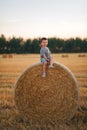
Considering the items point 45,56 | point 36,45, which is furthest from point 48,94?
point 36,45

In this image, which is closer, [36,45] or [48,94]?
[48,94]

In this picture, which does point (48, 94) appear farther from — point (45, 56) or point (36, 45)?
point (36, 45)

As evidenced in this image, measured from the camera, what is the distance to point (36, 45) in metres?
38.2

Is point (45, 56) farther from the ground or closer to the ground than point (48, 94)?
farther from the ground

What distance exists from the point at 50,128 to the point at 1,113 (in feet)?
4.37

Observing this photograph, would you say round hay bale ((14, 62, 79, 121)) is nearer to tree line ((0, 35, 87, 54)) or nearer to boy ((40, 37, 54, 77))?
boy ((40, 37, 54, 77))

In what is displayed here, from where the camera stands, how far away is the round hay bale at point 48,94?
544 cm

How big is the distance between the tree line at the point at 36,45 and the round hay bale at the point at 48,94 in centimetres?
2898

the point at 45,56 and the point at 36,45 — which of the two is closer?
the point at 45,56

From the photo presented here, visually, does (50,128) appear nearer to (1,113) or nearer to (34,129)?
(34,129)

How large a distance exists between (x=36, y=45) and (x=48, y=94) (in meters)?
32.7

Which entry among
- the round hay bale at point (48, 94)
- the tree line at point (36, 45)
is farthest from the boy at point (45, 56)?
the tree line at point (36, 45)

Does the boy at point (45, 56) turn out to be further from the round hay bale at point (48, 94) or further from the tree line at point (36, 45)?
the tree line at point (36, 45)

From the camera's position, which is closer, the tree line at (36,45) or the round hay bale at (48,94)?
the round hay bale at (48,94)
